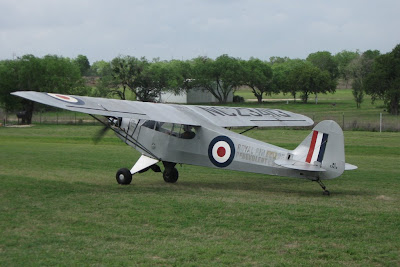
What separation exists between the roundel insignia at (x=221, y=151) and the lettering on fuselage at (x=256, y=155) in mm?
223

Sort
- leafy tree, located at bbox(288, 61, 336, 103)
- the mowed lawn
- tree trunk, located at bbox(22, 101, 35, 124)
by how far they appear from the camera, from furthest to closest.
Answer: leafy tree, located at bbox(288, 61, 336, 103), tree trunk, located at bbox(22, 101, 35, 124), the mowed lawn

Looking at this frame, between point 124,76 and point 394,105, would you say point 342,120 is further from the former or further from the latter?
point 124,76

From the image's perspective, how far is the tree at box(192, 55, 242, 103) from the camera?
241ft

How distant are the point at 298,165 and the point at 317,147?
0.55 metres

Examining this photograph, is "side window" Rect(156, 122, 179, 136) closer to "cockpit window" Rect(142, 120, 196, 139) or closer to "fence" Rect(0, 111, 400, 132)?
"cockpit window" Rect(142, 120, 196, 139)

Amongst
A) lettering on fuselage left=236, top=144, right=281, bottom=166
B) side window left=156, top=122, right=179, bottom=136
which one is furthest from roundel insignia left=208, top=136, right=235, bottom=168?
side window left=156, top=122, right=179, bottom=136

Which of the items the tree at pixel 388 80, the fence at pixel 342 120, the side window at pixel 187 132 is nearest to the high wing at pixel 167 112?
the side window at pixel 187 132

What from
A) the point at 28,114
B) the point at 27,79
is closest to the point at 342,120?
the point at 28,114

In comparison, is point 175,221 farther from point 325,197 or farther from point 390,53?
point 390,53

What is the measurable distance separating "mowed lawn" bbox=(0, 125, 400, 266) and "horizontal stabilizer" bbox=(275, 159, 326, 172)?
0.66 m

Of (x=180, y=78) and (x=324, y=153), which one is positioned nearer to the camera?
(x=324, y=153)

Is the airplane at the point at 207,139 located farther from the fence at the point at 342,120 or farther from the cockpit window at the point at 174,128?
the fence at the point at 342,120

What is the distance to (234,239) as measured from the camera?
A: 8.09 meters

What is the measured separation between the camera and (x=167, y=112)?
1360 centimetres
